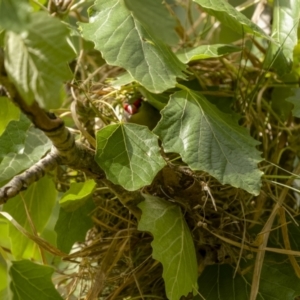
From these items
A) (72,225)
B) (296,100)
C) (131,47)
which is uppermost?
(131,47)

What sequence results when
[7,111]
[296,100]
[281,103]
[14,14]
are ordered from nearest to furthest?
[14,14] → [7,111] → [296,100] → [281,103]

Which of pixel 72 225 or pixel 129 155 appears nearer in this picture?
pixel 129 155

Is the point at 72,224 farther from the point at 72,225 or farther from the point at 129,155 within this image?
the point at 129,155

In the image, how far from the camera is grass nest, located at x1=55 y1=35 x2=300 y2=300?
1.87ft

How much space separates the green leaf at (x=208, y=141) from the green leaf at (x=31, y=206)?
21cm

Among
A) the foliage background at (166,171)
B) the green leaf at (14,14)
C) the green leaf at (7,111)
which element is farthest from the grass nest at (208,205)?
the green leaf at (14,14)

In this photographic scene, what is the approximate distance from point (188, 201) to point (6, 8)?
12.4 inches

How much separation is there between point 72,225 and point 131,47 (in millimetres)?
231

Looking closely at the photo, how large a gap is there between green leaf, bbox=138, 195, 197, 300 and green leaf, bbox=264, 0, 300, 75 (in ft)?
0.61

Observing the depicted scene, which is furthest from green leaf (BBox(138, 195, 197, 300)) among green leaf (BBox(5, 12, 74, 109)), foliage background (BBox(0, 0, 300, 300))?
green leaf (BBox(5, 12, 74, 109))

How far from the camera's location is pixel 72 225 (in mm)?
619

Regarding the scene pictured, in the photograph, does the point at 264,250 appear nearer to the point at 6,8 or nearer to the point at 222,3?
the point at 222,3

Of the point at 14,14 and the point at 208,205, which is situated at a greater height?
the point at 14,14

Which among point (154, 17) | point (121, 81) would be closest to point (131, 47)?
point (121, 81)
